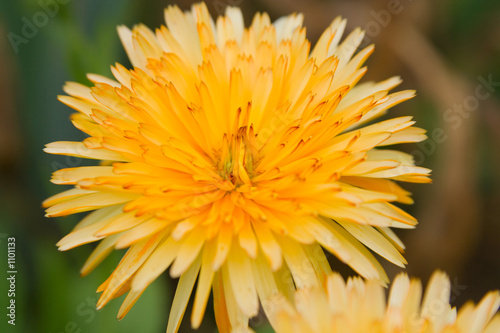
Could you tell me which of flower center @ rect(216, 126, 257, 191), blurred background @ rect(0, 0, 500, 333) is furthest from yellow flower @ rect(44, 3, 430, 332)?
blurred background @ rect(0, 0, 500, 333)

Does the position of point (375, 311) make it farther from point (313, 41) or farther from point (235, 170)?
point (313, 41)

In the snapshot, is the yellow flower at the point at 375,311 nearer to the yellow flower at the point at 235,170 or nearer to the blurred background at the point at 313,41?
the yellow flower at the point at 235,170

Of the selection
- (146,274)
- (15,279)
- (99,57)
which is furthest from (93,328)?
(99,57)

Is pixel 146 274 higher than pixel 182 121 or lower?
lower

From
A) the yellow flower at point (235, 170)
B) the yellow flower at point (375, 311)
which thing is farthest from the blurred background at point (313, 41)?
the yellow flower at point (375, 311)

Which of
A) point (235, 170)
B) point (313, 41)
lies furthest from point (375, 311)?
point (313, 41)

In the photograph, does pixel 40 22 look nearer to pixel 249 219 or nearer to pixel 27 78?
pixel 27 78

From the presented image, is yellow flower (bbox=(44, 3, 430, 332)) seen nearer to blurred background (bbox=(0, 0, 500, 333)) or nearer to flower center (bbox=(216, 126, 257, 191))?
flower center (bbox=(216, 126, 257, 191))
